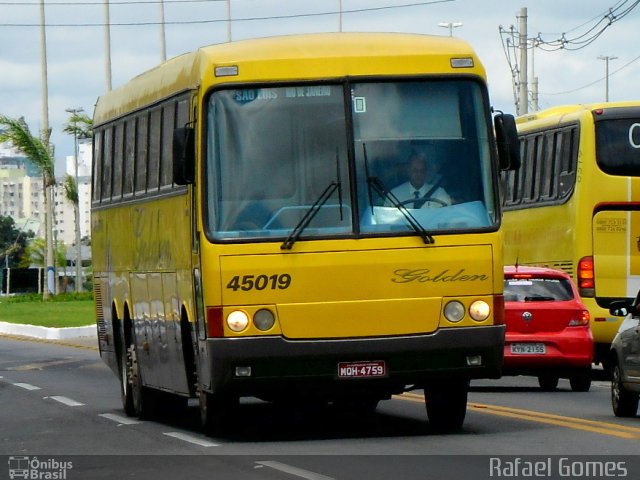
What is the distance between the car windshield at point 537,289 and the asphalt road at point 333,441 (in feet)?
4.18

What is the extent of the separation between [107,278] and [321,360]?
6.29m

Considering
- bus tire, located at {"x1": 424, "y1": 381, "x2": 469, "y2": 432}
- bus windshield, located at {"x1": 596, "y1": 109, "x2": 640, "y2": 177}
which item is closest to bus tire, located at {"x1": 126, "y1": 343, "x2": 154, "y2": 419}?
bus tire, located at {"x1": 424, "y1": 381, "x2": 469, "y2": 432}

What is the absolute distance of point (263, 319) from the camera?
47.5 ft

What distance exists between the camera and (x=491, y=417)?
17.5 meters

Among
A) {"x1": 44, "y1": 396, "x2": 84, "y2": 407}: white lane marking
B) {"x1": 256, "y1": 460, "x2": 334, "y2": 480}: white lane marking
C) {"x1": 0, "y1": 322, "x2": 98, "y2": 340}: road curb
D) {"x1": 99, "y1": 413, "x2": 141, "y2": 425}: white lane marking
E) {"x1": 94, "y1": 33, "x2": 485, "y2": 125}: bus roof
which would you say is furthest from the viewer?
{"x1": 0, "y1": 322, "x2": 98, "y2": 340}: road curb

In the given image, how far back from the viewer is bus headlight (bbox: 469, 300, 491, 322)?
1470 centimetres

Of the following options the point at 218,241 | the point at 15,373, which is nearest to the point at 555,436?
the point at 218,241

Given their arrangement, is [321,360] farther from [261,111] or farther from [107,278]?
[107,278]

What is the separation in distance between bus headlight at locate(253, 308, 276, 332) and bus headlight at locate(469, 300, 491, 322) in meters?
1.58

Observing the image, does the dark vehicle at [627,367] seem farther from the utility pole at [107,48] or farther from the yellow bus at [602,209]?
the utility pole at [107,48]

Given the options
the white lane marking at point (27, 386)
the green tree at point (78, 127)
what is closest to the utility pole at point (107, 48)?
the green tree at point (78, 127)

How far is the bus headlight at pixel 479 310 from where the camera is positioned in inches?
579

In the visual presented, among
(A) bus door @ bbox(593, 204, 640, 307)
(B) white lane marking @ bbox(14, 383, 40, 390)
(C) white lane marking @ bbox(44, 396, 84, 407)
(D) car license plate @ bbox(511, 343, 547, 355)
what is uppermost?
(A) bus door @ bbox(593, 204, 640, 307)

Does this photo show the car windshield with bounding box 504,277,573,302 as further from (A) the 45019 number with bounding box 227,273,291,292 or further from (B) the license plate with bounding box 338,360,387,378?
(A) the 45019 number with bounding box 227,273,291,292
